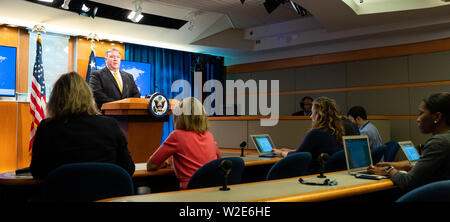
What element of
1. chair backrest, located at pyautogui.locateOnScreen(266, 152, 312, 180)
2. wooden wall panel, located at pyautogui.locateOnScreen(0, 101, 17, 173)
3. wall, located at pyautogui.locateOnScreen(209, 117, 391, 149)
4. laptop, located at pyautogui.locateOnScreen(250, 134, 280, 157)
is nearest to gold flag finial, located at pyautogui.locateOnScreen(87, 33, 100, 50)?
wooden wall panel, located at pyautogui.locateOnScreen(0, 101, 17, 173)

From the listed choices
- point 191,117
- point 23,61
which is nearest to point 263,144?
point 191,117

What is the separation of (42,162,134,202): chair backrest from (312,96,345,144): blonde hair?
2.05 m

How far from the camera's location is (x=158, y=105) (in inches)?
149

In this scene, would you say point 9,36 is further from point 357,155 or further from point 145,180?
point 357,155

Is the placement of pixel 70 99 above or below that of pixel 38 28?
below

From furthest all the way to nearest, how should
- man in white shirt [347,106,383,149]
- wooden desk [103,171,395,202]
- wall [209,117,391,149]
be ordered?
wall [209,117,391,149] → man in white shirt [347,106,383,149] → wooden desk [103,171,395,202]

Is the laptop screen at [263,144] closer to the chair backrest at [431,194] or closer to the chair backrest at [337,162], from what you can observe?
the chair backrest at [337,162]

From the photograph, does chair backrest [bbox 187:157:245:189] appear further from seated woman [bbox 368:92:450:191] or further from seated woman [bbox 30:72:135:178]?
seated woman [bbox 368:92:450:191]

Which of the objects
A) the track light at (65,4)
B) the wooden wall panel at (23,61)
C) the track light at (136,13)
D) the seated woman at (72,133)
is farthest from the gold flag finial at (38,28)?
the seated woman at (72,133)

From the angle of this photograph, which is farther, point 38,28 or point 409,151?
point 38,28

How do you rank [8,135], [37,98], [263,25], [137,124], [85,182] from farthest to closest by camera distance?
1. [263,25]
2. [8,135]
3. [37,98]
4. [137,124]
5. [85,182]

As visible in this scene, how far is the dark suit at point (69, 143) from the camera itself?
6.29 feet

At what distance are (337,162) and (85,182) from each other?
2007mm

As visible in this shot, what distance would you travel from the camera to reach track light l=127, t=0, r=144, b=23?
20.3ft
